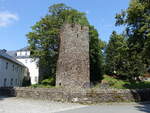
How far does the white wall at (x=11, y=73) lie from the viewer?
3578 centimetres

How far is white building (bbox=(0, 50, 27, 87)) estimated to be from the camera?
35.8 metres

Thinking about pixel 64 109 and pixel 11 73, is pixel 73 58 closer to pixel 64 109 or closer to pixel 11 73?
pixel 64 109

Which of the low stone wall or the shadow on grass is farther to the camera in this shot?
the shadow on grass

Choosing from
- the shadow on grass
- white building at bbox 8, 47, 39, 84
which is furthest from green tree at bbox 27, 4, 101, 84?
the shadow on grass

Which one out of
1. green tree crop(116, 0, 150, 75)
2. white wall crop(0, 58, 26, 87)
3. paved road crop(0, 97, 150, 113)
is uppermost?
Answer: green tree crop(116, 0, 150, 75)

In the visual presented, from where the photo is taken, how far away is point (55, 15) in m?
38.5

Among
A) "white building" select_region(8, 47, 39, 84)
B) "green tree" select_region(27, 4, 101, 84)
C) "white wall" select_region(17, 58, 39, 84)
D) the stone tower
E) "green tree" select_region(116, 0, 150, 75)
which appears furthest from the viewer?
"white building" select_region(8, 47, 39, 84)

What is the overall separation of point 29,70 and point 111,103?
122 ft

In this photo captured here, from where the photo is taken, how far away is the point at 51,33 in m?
35.0

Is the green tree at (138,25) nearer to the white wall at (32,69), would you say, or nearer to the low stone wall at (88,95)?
the low stone wall at (88,95)

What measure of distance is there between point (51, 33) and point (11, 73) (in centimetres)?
1237

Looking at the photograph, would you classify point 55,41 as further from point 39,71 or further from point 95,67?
point 39,71

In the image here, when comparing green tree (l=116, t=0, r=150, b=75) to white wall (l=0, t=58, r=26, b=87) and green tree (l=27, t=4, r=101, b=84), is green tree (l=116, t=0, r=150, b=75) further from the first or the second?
white wall (l=0, t=58, r=26, b=87)

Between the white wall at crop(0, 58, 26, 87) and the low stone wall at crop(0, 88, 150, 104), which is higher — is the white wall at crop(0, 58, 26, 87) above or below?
above
